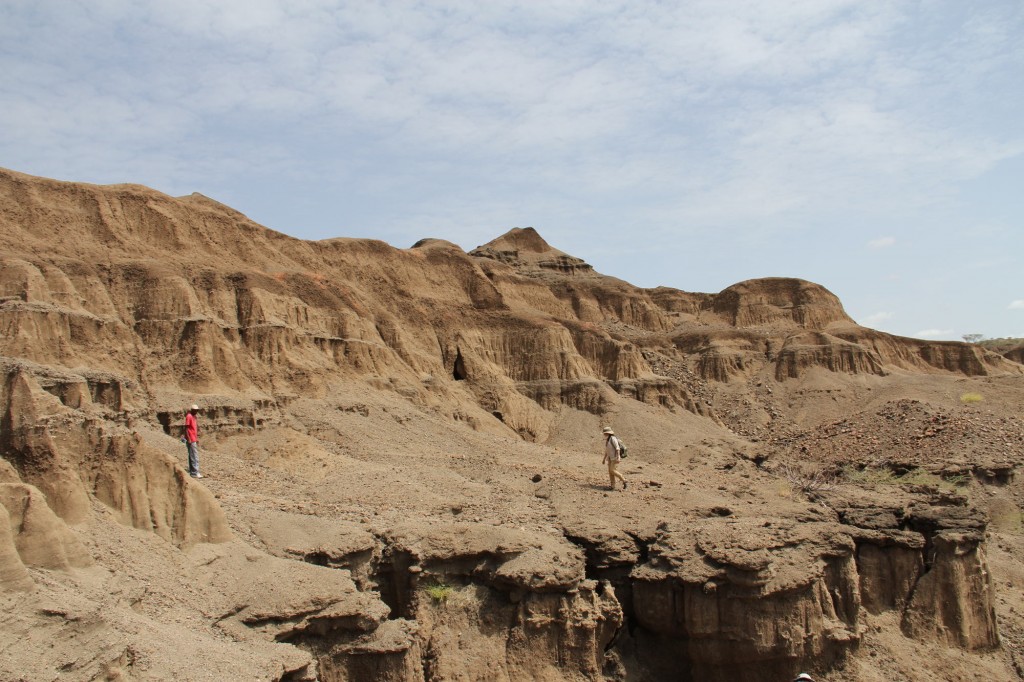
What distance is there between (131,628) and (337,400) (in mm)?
19813

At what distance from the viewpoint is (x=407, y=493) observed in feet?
58.6

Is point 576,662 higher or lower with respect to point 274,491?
lower

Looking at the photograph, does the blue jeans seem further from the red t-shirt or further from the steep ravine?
the steep ravine

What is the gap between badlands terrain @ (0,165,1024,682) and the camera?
10.8 m

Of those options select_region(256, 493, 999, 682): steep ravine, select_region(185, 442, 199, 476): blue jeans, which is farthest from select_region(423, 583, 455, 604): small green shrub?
select_region(185, 442, 199, 476): blue jeans

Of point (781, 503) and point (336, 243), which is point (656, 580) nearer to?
point (781, 503)

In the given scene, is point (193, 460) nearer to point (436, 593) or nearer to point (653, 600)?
point (436, 593)

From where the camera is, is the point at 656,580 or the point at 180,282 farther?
the point at 180,282

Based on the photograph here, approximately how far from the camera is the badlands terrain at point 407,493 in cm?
1079

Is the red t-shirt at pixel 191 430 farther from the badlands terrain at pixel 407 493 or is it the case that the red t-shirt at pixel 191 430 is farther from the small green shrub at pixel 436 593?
the small green shrub at pixel 436 593

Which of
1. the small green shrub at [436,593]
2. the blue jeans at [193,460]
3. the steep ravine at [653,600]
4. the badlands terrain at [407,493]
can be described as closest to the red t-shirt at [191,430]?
the blue jeans at [193,460]

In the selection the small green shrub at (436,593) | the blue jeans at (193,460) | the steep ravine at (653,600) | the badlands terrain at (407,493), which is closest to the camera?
the badlands terrain at (407,493)

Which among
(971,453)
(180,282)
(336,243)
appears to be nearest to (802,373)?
(971,453)

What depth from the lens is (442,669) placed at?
527 inches
